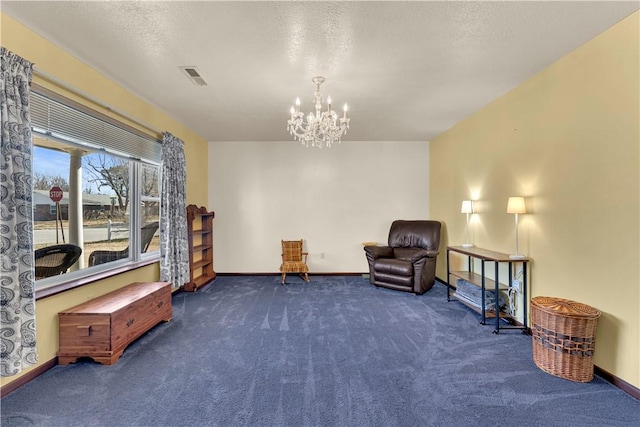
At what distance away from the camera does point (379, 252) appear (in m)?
4.94

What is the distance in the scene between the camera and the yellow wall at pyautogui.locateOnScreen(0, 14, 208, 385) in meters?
2.07

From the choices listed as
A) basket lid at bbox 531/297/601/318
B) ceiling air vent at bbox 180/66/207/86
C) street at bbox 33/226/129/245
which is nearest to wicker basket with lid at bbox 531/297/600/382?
basket lid at bbox 531/297/601/318

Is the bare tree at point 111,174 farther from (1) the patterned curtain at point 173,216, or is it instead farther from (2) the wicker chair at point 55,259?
(2) the wicker chair at point 55,259

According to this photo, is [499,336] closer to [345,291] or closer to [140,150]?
[345,291]

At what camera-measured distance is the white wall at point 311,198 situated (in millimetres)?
5617

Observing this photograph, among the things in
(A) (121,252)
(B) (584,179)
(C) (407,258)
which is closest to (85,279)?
(A) (121,252)

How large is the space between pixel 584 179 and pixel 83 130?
462 centimetres

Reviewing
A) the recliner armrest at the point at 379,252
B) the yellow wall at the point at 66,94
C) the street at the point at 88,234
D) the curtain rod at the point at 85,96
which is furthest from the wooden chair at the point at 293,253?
the curtain rod at the point at 85,96

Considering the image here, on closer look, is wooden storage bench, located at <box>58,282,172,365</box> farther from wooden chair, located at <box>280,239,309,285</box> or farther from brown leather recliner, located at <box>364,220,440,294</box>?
brown leather recliner, located at <box>364,220,440,294</box>

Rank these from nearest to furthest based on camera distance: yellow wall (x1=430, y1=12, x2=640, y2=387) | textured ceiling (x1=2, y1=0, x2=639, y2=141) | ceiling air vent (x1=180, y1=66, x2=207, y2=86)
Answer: textured ceiling (x1=2, y1=0, x2=639, y2=141)
yellow wall (x1=430, y1=12, x2=640, y2=387)
ceiling air vent (x1=180, y1=66, x2=207, y2=86)

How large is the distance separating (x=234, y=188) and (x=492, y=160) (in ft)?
14.9

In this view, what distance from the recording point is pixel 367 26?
6.72 feet

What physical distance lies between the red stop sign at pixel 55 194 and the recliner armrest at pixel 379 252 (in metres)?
4.22

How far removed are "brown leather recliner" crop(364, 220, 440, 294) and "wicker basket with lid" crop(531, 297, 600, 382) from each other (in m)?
2.09
